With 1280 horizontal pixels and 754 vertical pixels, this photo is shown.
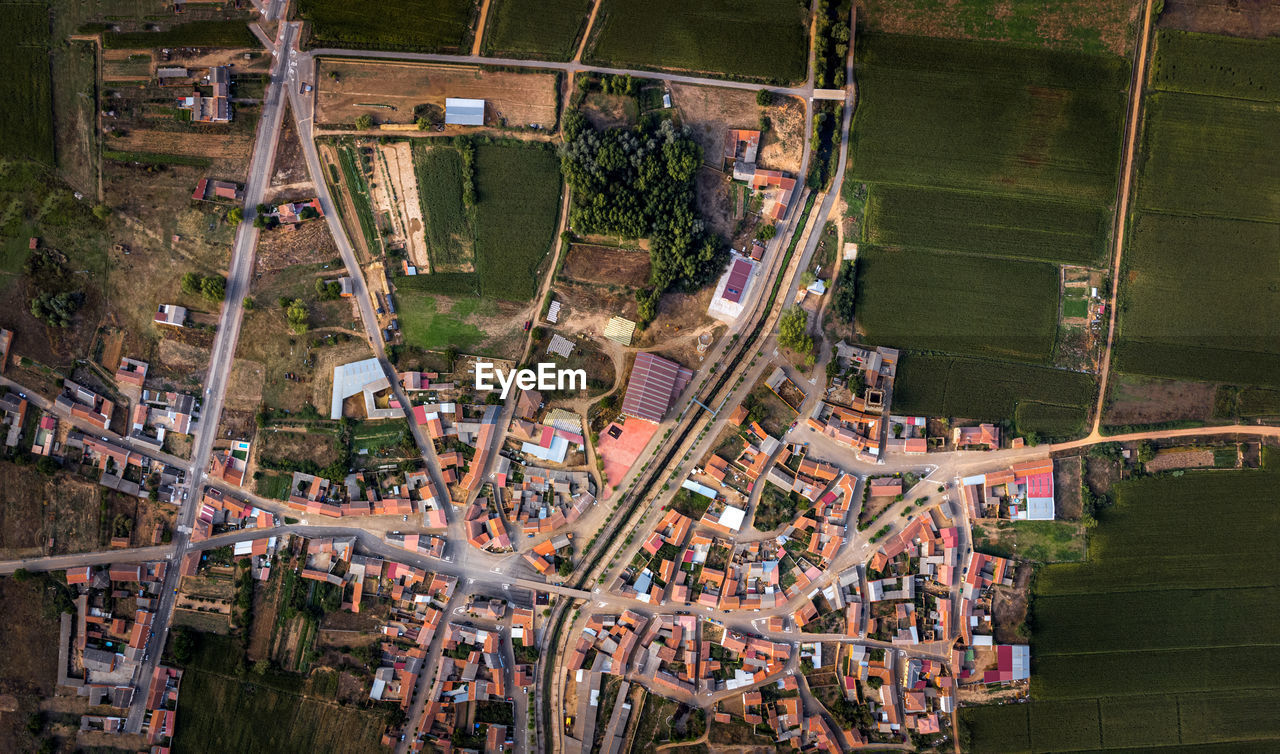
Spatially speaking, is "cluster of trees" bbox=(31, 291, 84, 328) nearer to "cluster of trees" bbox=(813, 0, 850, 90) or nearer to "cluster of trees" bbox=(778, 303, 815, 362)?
"cluster of trees" bbox=(778, 303, 815, 362)

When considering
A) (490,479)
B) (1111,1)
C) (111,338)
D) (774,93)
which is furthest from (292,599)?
(1111,1)

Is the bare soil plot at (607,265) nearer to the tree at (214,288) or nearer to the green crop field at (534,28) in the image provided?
the green crop field at (534,28)

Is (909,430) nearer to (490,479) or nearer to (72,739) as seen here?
(490,479)

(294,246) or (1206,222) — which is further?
(294,246)

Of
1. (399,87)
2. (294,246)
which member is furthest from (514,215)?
(294,246)

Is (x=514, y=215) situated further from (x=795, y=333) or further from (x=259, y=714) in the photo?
(x=259, y=714)

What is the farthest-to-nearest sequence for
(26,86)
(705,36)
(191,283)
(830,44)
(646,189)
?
1. (830,44)
2. (705,36)
3. (26,86)
4. (191,283)
5. (646,189)
